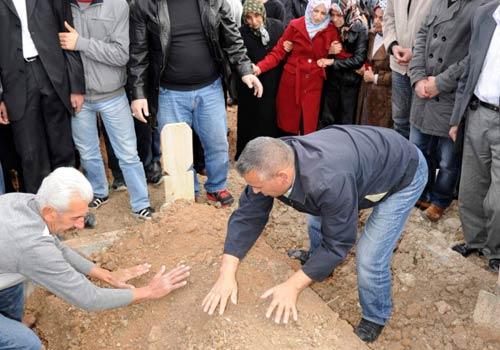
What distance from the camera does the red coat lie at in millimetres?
5156

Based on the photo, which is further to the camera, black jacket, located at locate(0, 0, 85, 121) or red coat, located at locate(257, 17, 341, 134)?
red coat, located at locate(257, 17, 341, 134)

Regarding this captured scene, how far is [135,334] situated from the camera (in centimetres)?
324

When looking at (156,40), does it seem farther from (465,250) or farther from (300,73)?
(465,250)

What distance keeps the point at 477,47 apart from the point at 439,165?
1.15 m

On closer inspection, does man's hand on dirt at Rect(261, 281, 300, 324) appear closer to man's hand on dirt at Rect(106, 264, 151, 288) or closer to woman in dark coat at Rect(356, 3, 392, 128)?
man's hand on dirt at Rect(106, 264, 151, 288)

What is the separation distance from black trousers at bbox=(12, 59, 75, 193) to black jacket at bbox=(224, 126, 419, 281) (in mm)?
1889

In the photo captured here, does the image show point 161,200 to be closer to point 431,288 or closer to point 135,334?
point 135,334

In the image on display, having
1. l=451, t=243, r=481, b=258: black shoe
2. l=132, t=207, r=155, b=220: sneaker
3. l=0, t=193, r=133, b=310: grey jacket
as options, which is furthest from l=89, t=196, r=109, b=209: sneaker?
l=451, t=243, r=481, b=258: black shoe

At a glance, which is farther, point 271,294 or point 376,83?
point 376,83

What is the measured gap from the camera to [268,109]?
5590mm

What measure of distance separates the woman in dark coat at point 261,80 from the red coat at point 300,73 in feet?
0.30

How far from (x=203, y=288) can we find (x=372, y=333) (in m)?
1.12

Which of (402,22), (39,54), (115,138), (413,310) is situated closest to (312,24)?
(402,22)

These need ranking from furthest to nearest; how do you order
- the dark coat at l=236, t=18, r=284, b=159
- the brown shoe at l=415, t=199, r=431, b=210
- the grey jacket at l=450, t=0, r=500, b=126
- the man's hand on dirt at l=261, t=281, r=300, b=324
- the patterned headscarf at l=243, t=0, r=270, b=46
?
the dark coat at l=236, t=18, r=284, b=159 → the patterned headscarf at l=243, t=0, r=270, b=46 → the brown shoe at l=415, t=199, r=431, b=210 → the grey jacket at l=450, t=0, r=500, b=126 → the man's hand on dirt at l=261, t=281, r=300, b=324
